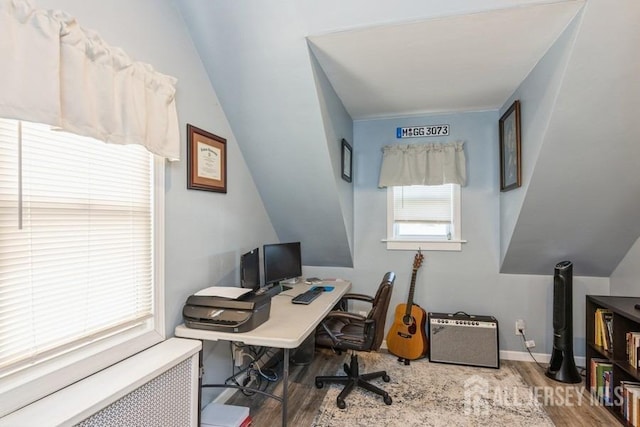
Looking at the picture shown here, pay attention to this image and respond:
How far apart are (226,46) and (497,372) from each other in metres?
3.32

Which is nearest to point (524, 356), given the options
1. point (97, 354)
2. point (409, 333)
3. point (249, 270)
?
point (409, 333)

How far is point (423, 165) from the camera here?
3258mm

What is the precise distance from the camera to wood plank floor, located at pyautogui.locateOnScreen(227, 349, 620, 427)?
7.14 feet

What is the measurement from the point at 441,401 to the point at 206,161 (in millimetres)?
2378

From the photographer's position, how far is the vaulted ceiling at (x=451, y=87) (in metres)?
1.78

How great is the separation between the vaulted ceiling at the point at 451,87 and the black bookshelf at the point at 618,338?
1.52ft

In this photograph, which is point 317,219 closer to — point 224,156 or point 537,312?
point 224,156

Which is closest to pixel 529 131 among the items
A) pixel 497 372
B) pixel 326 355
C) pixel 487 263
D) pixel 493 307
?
pixel 487 263

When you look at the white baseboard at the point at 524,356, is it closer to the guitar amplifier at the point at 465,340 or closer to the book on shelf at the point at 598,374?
the guitar amplifier at the point at 465,340

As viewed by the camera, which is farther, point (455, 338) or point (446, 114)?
point (446, 114)

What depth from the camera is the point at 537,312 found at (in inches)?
121

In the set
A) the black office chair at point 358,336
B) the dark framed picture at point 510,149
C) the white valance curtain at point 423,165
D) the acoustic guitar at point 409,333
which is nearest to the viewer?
the black office chair at point 358,336

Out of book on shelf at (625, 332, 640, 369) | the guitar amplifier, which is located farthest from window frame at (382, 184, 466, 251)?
book on shelf at (625, 332, 640, 369)

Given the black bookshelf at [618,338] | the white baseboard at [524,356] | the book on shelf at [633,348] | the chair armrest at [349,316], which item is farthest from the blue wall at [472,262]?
the chair armrest at [349,316]
